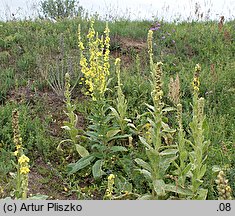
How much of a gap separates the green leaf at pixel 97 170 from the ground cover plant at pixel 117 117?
14 millimetres

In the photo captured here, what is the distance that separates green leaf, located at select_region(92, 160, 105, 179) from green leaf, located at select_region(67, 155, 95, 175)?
100 mm

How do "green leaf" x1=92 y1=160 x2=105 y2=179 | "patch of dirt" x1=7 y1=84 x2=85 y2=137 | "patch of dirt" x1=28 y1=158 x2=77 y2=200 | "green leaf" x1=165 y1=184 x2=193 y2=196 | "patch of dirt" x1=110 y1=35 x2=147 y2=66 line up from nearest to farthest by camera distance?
"green leaf" x1=165 y1=184 x2=193 y2=196 → "patch of dirt" x1=28 y1=158 x2=77 y2=200 → "green leaf" x1=92 y1=160 x2=105 y2=179 → "patch of dirt" x1=7 y1=84 x2=85 y2=137 → "patch of dirt" x1=110 y1=35 x2=147 y2=66

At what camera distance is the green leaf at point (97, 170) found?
454cm

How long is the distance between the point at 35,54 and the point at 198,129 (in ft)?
13.6

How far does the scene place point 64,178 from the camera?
15.4ft

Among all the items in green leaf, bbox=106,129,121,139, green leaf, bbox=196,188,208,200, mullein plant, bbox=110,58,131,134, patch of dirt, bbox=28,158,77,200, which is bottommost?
patch of dirt, bbox=28,158,77,200

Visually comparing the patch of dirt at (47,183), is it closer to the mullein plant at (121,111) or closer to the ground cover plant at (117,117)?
the ground cover plant at (117,117)

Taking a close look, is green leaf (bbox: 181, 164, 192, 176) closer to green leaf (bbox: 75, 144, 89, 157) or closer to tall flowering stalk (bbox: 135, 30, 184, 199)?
tall flowering stalk (bbox: 135, 30, 184, 199)

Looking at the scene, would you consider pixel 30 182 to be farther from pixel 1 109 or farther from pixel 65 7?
pixel 65 7

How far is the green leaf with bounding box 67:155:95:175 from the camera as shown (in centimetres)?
465

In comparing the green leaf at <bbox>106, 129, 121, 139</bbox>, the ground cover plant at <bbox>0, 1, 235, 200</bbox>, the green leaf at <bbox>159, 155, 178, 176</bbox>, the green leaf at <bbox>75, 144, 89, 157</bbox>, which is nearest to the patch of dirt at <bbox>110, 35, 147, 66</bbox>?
the ground cover plant at <bbox>0, 1, 235, 200</bbox>

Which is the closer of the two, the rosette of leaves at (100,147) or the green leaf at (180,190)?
the green leaf at (180,190)

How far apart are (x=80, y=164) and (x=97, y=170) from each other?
233 mm

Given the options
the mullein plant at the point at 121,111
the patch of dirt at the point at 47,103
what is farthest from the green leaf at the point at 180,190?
the patch of dirt at the point at 47,103
